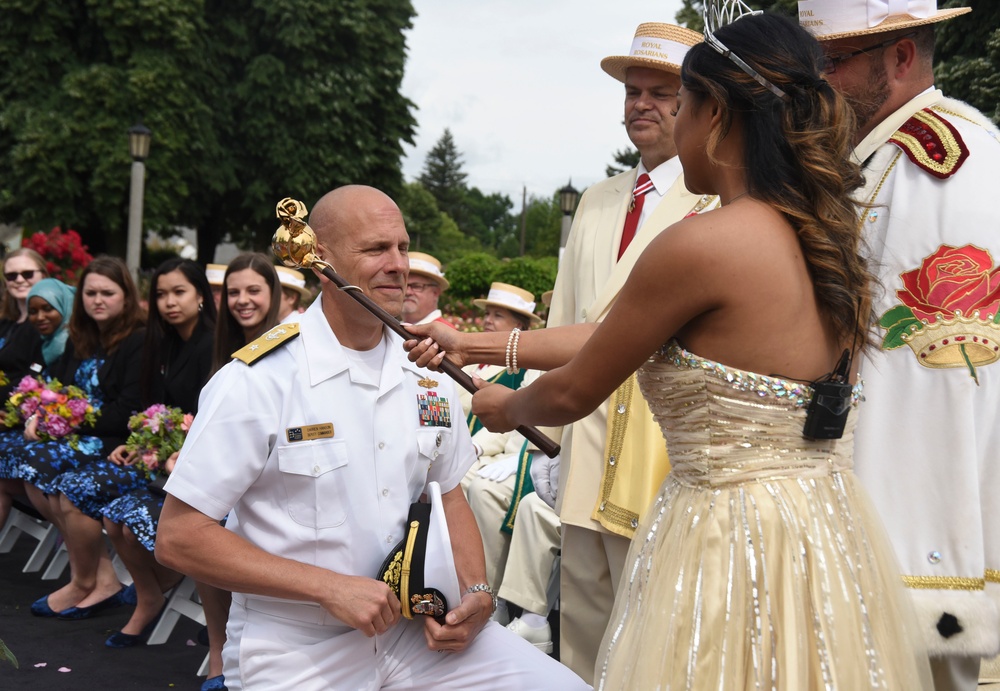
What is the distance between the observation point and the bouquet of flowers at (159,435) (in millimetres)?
6074

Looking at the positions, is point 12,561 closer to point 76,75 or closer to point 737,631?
point 737,631

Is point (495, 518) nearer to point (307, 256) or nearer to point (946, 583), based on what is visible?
point (307, 256)

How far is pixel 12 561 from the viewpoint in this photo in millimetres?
8352

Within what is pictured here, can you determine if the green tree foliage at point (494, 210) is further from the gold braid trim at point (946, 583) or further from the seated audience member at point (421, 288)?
the gold braid trim at point (946, 583)

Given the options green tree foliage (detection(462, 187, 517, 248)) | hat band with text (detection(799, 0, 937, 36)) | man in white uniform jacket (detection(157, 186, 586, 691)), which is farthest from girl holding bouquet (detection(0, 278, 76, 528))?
green tree foliage (detection(462, 187, 517, 248))

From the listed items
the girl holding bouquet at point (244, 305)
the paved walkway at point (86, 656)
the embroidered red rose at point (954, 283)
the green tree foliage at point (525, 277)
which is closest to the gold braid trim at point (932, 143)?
the embroidered red rose at point (954, 283)

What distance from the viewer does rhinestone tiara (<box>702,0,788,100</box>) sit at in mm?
2197

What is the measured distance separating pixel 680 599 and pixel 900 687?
0.49 m

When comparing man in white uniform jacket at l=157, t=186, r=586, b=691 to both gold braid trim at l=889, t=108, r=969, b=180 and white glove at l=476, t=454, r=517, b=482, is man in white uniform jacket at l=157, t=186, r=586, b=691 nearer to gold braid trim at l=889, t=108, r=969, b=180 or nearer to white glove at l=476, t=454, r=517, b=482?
gold braid trim at l=889, t=108, r=969, b=180

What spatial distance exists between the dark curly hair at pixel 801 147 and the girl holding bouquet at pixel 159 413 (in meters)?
4.48

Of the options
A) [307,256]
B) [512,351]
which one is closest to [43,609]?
[307,256]

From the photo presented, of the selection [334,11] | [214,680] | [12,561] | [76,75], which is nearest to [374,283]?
[214,680]

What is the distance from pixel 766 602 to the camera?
7.12ft

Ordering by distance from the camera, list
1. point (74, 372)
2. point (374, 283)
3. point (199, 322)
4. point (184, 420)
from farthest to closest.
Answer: point (74, 372) < point (199, 322) < point (184, 420) < point (374, 283)
